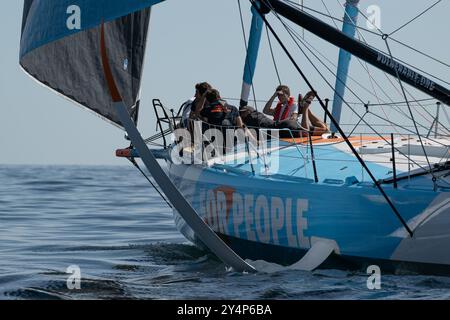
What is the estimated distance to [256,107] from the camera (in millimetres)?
14305

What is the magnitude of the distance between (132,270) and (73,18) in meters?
3.61

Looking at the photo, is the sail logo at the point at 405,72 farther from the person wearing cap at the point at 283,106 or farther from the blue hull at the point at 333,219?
the person wearing cap at the point at 283,106

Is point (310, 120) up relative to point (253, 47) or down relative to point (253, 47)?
down

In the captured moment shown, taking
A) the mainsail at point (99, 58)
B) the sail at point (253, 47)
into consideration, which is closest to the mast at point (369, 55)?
the mainsail at point (99, 58)

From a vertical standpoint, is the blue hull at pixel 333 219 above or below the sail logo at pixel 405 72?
below

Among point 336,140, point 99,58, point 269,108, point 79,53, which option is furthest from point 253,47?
point 336,140

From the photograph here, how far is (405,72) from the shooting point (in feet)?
32.2

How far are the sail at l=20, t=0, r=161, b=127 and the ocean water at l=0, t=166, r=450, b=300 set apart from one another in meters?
2.25

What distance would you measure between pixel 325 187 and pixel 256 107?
3925 millimetres

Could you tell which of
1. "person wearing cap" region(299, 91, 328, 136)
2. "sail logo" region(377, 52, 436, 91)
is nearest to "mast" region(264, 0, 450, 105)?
"sail logo" region(377, 52, 436, 91)

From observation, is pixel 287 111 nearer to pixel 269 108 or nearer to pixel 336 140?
pixel 269 108

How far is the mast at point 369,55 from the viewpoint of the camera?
9805 millimetres
